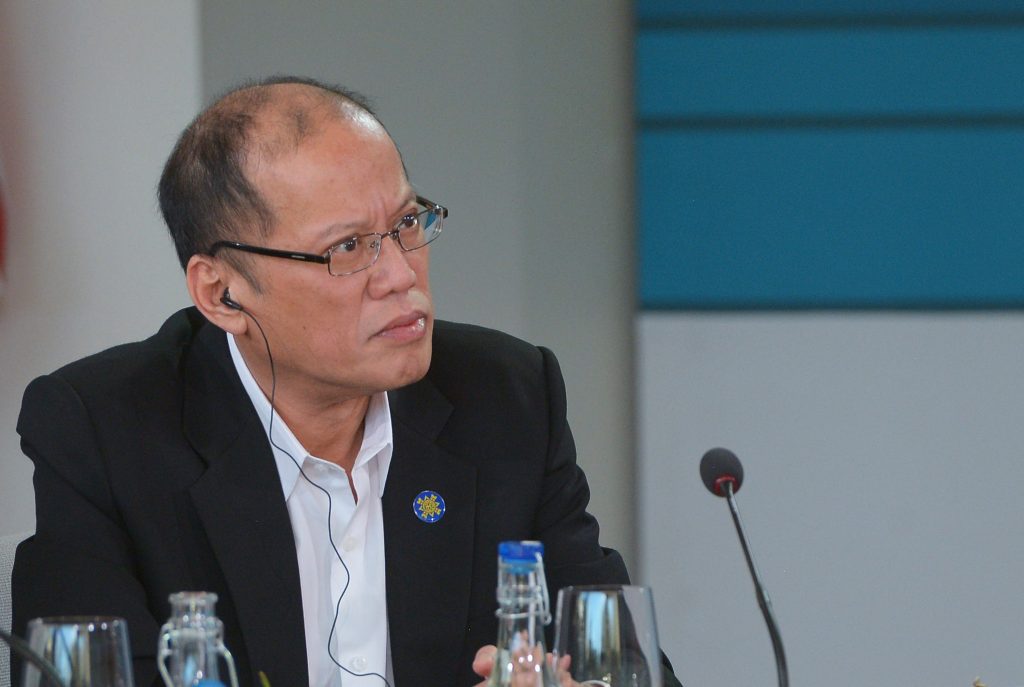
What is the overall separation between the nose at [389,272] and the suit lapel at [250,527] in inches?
9.3

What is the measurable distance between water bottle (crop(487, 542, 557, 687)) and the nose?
1.79ft

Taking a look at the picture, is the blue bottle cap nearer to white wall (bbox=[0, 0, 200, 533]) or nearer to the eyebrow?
the eyebrow

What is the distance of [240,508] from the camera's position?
4.81 ft

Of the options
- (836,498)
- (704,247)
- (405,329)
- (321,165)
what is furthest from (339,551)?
(836,498)

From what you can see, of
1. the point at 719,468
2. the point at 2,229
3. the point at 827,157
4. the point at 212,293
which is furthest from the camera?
the point at 827,157

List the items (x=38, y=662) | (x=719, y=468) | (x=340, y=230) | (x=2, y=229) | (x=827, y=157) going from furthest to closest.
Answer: (x=827, y=157) < (x=2, y=229) < (x=340, y=230) < (x=719, y=468) < (x=38, y=662)

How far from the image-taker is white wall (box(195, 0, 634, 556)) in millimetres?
2736

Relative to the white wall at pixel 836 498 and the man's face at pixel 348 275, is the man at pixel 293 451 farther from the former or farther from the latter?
the white wall at pixel 836 498

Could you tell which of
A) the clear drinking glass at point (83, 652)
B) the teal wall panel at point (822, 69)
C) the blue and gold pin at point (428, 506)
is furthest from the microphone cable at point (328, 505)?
the teal wall panel at point (822, 69)

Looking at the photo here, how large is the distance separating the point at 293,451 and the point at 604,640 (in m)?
0.70

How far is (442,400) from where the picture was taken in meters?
1.65

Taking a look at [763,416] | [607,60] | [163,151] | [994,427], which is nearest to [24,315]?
[163,151]

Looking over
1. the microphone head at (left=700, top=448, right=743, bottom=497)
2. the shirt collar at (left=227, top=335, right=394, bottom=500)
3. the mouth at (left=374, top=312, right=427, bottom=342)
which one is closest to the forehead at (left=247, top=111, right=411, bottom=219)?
the mouth at (left=374, top=312, right=427, bottom=342)

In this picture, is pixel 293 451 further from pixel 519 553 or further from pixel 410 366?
pixel 519 553
